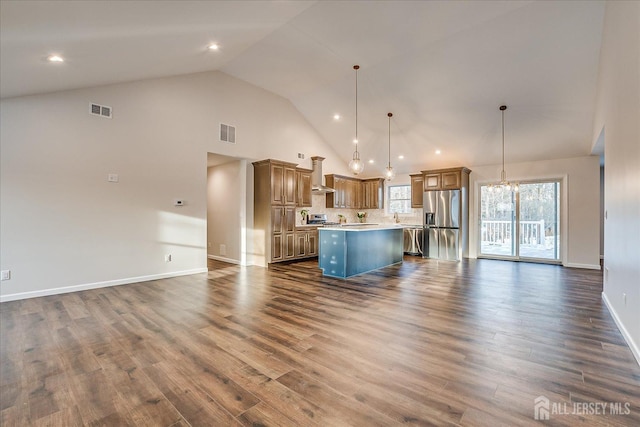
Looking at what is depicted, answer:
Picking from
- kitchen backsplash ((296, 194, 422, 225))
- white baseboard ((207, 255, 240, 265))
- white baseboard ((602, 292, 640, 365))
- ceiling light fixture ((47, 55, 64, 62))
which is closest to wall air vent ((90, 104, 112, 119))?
ceiling light fixture ((47, 55, 64, 62))

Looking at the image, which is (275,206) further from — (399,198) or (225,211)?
(399,198)

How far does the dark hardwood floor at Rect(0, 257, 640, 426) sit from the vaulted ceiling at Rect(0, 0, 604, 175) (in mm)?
2839

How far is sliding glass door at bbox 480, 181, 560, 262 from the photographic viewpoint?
23.3ft

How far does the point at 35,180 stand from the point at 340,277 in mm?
4952

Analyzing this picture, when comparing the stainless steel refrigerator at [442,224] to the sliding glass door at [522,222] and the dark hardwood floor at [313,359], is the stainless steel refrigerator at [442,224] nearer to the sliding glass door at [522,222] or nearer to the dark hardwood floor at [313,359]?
the sliding glass door at [522,222]

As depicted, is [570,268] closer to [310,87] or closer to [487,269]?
[487,269]

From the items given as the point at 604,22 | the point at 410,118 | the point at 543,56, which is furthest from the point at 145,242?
the point at 604,22

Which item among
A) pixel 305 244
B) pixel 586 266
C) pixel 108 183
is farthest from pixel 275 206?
pixel 586 266

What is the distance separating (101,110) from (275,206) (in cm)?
356

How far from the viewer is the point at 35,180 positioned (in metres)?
4.15

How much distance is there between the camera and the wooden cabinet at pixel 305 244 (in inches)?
288

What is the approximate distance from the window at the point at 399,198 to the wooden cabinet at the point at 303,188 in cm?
328

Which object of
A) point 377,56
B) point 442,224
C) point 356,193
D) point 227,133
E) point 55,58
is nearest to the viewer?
point 55,58

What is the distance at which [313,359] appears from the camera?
7.82 ft
